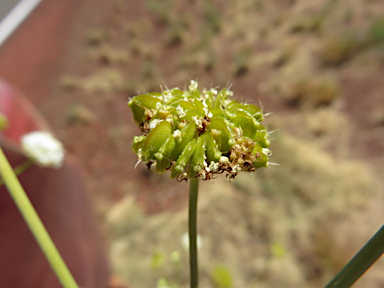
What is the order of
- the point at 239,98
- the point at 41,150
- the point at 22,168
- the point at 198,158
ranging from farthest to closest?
the point at 239,98 < the point at 41,150 < the point at 22,168 < the point at 198,158

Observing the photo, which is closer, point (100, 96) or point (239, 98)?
point (239, 98)

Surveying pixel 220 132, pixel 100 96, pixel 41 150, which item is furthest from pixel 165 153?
pixel 100 96

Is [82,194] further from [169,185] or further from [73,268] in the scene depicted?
[169,185]

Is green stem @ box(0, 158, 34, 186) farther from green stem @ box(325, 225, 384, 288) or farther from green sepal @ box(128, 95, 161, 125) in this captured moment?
green stem @ box(325, 225, 384, 288)

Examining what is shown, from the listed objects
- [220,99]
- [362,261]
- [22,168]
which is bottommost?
[362,261]

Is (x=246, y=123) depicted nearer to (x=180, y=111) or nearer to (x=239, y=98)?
(x=180, y=111)

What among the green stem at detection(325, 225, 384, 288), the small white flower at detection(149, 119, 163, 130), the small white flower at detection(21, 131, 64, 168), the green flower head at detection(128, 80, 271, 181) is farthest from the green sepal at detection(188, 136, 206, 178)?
the small white flower at detection(21, 131, 64, 168)

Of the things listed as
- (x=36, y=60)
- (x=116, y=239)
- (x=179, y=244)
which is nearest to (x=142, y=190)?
(x=116, y=239)
